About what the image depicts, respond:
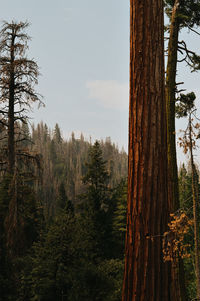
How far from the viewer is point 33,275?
1016cm

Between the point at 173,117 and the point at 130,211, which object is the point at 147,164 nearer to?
the point at 130,211

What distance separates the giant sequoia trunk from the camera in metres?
2.65

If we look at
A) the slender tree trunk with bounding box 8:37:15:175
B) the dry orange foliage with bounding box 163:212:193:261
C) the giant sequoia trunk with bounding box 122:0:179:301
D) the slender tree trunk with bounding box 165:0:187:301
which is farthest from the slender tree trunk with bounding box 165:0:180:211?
the slender tree trunk with bounding box 8:37:15:175

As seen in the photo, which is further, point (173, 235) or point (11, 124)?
point (11, 124)

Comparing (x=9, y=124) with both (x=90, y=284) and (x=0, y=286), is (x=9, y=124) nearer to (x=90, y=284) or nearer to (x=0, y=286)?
(x=0, y=286)

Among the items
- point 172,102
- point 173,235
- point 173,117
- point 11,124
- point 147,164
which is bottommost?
point 173,235

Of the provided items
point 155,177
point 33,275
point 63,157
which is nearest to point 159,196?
point 155,177

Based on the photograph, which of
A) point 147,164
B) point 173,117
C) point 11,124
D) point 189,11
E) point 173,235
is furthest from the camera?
point 11,124

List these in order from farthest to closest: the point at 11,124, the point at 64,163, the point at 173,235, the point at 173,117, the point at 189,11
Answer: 1. the point at 64,163
2. the point at 11,124
3. the point at 189,11
4. the point at 173,117
5. the point at 173,235

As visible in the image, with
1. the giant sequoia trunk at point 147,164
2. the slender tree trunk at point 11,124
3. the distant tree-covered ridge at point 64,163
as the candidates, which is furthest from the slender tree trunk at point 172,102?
the distant tree-covered ridge at point 64,163

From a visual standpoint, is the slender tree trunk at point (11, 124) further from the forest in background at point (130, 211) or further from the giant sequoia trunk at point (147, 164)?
the giant sequoia trunk at point (147, 164)

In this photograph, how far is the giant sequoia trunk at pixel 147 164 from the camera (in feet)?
8.70

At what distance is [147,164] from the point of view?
9.11ft

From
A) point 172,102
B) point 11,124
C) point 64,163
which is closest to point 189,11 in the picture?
point 172,102
